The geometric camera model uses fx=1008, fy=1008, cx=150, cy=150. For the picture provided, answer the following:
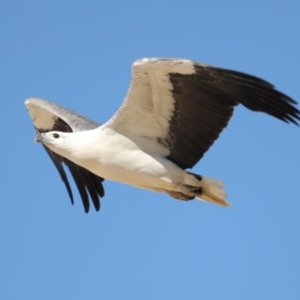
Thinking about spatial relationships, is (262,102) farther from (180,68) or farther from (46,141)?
(46,141)

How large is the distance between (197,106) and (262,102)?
95 centimetres

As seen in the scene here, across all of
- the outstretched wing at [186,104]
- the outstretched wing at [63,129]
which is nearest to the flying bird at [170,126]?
the outstretched wing at [186,104]

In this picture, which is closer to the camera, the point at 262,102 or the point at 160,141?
the point at 262,102

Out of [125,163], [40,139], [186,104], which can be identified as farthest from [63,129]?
[186,104]

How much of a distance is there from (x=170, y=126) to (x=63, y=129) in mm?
3656

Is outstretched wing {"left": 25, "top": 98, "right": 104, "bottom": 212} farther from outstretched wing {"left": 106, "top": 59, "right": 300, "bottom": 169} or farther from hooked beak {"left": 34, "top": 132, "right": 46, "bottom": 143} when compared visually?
outstretched wing {"left": 106, "top": 59, "right": 300, "bottom": 169}

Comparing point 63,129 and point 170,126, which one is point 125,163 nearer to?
point 170,126

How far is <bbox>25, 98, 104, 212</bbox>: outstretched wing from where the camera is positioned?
16.1 meters

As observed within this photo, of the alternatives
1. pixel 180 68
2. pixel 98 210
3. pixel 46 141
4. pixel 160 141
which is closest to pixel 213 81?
pixel 180 68

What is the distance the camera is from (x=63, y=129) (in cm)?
1669

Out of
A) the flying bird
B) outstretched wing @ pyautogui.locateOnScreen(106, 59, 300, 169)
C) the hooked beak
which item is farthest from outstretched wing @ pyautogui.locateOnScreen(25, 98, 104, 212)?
outstretched wing @ pyautogui.locateOnScreen(106, 59, 300, 169)

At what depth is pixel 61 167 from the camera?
55.3ft

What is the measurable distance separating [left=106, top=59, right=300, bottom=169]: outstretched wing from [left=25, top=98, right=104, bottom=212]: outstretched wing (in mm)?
2415

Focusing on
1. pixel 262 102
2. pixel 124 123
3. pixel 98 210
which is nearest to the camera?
pixel 262 102
